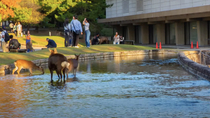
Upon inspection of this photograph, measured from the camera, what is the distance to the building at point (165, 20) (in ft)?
150

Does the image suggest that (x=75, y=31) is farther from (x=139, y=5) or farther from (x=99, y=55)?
(x=139, y=5)

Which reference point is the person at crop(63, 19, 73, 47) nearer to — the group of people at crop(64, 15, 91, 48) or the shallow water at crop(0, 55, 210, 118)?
the group of people at crop(64, 15, 91, 48)

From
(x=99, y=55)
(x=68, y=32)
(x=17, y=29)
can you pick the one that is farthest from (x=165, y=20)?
(x=99, y=55)

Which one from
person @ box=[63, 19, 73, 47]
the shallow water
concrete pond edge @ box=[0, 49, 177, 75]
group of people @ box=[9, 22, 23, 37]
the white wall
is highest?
the white wall

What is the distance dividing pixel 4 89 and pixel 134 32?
5772 cm

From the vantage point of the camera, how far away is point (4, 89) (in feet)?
37.3

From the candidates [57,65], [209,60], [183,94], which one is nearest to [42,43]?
[209,60]

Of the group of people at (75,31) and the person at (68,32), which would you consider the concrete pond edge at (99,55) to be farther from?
the person at (68,32)

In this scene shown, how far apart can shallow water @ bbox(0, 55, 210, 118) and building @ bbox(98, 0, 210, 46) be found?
29.6 metres

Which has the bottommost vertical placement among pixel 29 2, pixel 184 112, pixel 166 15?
pixel 184 112

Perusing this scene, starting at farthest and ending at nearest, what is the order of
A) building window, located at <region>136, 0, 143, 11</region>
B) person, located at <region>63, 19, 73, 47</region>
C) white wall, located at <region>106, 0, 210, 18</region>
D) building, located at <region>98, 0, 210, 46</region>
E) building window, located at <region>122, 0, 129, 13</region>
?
building window, located at <region>122, 0, 129, 13</region> → building window, located at <region>136, 0, 143, 11</region> → white wall, located at <region>106, 0, 210, 18</region> → building, located at <region>98, 0, 210, 46</region> → person, located at <region>63, 19, 73, 47</region>

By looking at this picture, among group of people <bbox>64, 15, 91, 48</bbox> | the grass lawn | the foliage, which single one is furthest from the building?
group of people <bbox>64, 15, 91, 48</bbox>

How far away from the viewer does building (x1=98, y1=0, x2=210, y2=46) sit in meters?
45.6

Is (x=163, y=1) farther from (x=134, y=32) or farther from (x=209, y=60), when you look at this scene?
(x=209, y=60)
